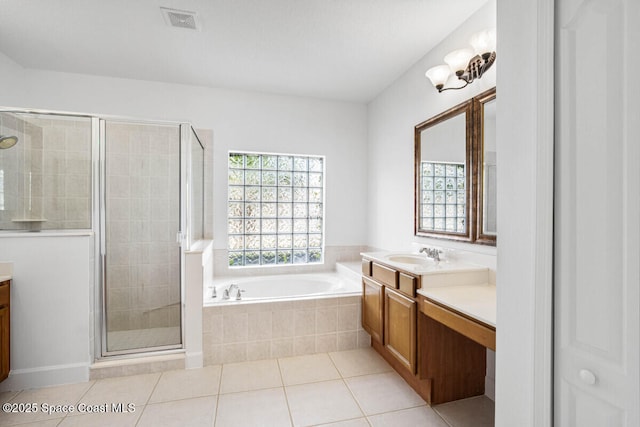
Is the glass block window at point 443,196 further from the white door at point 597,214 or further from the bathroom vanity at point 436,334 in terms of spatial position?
the white door at point 597,214

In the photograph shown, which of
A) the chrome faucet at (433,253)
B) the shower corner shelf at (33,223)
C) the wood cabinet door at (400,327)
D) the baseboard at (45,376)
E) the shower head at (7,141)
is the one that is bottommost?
the baseboard at (45,376)

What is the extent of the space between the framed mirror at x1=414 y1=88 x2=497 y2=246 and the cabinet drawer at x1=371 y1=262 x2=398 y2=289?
0.55 metres

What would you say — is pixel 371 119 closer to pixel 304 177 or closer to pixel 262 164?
pixel 304 177

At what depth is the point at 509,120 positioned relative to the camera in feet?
3.42

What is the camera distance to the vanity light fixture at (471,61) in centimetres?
195

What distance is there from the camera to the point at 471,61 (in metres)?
2.11

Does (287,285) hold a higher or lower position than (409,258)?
lower

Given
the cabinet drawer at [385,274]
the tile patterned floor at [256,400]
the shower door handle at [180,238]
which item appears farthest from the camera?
the shower door handle at [180,238]

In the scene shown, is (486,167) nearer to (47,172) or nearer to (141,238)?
(141,238)

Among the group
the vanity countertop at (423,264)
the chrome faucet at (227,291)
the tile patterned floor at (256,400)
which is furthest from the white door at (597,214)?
the chrome faucet at (227,291)

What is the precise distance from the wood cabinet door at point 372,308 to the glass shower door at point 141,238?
1617mm

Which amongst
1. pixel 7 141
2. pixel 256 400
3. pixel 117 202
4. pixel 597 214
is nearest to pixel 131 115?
pixel 7 141

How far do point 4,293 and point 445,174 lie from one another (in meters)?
3.34

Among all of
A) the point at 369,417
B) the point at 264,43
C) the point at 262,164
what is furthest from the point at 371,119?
the point at 369,417
